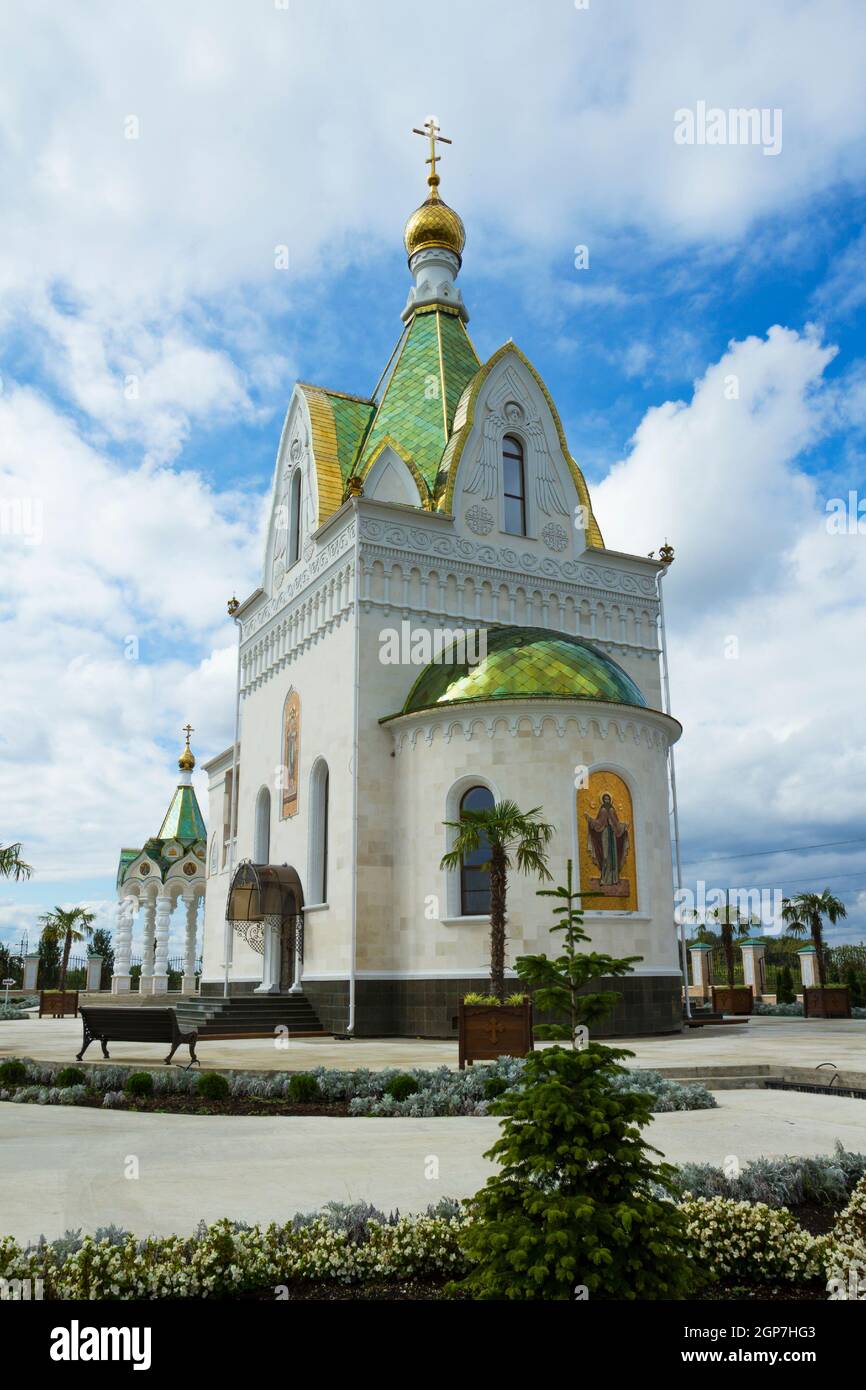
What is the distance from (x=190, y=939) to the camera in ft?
131

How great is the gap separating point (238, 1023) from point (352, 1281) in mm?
15901

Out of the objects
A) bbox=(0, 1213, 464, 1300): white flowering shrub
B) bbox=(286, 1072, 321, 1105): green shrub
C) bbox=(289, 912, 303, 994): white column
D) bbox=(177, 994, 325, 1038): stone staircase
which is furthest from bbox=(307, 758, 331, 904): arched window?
bbox=(0, 1213, 464, 1300): white flowering shrub

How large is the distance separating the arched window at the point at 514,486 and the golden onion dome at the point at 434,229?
7241mm

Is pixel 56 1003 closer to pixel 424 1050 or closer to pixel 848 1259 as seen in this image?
pixel 424 1050

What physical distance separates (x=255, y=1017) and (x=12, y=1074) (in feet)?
28.0

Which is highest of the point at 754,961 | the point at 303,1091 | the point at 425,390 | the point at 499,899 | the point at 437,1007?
the point at 425,390

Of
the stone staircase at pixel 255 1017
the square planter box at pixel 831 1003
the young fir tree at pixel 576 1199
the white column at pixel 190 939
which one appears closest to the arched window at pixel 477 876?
the stone staircase at pixel 255 1017

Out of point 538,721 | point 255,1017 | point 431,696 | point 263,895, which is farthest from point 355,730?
point 255,1017

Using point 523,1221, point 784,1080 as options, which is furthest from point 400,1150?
point 784,1080

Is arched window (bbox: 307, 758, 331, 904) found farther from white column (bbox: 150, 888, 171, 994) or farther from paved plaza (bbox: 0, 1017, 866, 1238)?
white column (bbox: 150, 888, 171, 994)

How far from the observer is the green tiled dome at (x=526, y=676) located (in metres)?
18.8

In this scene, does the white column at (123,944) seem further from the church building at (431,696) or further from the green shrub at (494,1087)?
the green shrub at (494,1087)

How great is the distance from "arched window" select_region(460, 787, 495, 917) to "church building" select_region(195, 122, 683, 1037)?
6cm

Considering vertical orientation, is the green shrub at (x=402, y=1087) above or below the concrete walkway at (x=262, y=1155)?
above
